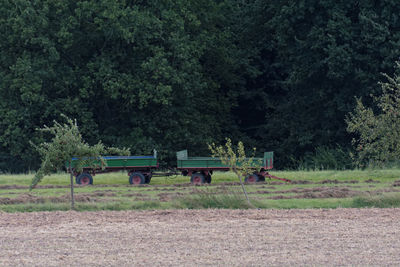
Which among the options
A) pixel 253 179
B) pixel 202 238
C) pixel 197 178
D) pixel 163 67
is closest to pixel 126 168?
pixel 197 178

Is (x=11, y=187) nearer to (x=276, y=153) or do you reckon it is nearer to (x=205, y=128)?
(x=205, y=128)

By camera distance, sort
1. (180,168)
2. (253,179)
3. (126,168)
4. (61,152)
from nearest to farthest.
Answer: (61,152) → (253,179) → (180,168) → (126,168)

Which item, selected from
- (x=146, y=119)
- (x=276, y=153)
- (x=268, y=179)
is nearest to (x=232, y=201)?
(x=268, y=179)

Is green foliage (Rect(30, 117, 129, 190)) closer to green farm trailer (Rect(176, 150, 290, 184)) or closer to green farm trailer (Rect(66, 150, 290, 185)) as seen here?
green farm trailer (Rect(66, 150, 290, 185))

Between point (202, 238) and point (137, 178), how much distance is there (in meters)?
15.3

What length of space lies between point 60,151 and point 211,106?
28216 millimetres

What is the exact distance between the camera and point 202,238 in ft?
57.6

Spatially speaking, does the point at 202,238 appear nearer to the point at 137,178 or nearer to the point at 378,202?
the point at 378,202

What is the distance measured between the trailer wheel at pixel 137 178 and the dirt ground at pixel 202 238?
32.4 ft

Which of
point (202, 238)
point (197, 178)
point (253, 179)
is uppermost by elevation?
point (197, 178)

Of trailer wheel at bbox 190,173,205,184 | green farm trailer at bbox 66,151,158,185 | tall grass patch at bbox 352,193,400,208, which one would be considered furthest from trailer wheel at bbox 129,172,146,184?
tall grass patch at bbox 352,193,400,208

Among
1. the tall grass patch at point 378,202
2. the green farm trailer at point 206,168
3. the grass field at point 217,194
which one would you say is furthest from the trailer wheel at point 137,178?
the tall grass patch at point 378,202

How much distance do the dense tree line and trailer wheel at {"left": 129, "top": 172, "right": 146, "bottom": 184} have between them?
11295 mm

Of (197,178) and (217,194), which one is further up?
(197,178)
